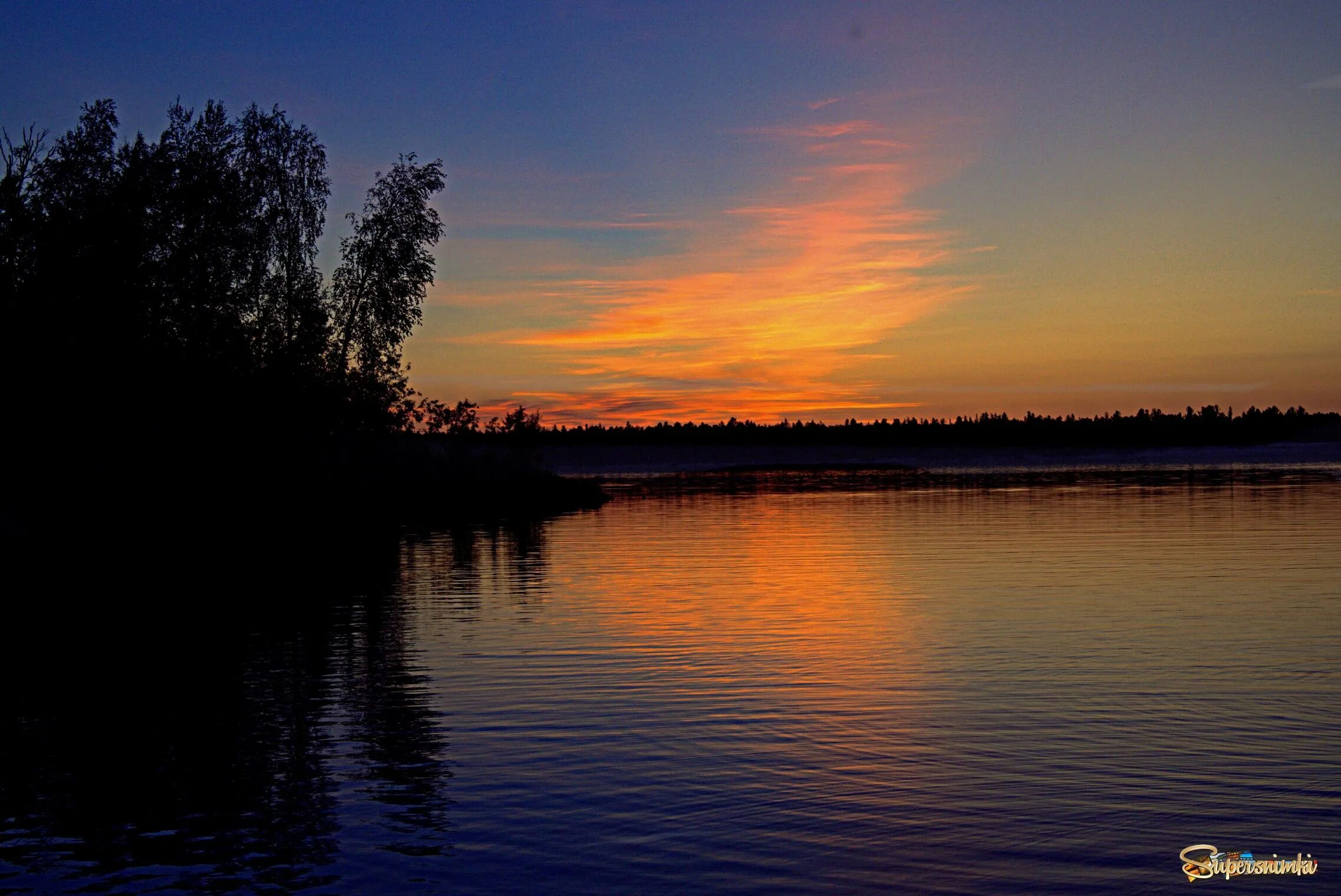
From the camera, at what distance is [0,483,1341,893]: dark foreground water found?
25.8ft

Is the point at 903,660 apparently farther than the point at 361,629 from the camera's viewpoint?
No

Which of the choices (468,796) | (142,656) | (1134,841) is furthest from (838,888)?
(142,656)

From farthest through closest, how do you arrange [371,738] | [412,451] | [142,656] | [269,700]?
1. [412,451]
2. [142,656]
3. [269,700]
4. [371,738]

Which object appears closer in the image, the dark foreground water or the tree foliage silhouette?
the dark foreground water

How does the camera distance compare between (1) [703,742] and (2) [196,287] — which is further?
(2) [196,287]

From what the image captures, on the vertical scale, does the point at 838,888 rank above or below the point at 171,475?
below

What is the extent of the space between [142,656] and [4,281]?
1888 cm

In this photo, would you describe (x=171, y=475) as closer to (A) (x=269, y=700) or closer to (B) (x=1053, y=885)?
(A) (x=269, y=700)

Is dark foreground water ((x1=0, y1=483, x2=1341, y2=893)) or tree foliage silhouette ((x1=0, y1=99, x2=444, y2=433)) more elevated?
tree foliage silhouette ((x1=0, y1=99, x2=444, y2=433))

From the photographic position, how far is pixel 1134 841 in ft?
26.2

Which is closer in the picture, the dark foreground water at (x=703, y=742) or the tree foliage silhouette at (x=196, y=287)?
the dark foreground water at (x=703, y=742)

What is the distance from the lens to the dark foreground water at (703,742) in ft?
25.8

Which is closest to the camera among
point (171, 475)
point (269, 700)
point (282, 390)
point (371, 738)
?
point (371, 738)

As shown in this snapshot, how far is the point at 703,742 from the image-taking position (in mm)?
10961
